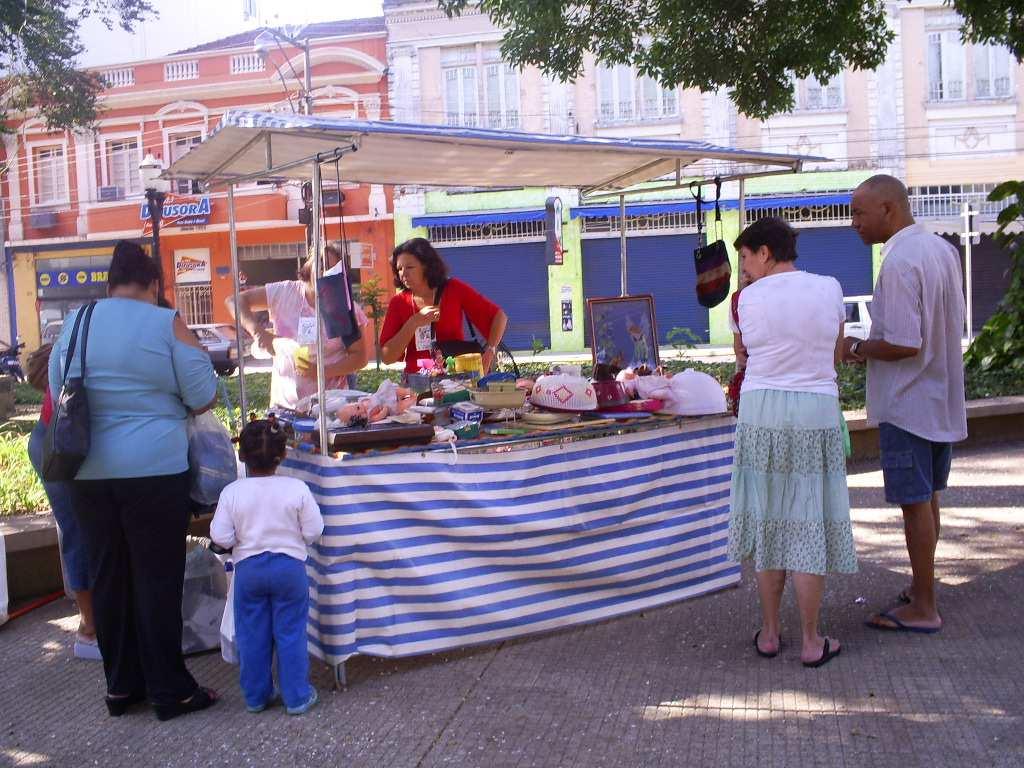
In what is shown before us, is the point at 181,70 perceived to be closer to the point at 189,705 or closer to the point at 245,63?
the point at 245,63

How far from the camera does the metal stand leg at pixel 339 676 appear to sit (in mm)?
4324

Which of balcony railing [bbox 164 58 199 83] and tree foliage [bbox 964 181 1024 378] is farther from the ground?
balcony railing [bbox 164 58 199 83]

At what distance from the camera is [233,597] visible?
412cm

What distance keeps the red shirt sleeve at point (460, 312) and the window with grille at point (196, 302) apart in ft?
78.3

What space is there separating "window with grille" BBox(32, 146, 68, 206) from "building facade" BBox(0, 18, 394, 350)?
0.03 metres

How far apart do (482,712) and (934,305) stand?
2474 mm

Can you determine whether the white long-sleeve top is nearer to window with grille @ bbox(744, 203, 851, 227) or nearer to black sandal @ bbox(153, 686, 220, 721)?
black sandal @ bbox(153, 686, 220, 721)

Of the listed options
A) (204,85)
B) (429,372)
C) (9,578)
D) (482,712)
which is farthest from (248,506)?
(204,85)

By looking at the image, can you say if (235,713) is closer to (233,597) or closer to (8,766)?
(233,597)

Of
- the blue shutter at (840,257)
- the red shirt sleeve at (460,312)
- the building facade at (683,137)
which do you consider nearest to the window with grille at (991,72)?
the building facade at (683,137)

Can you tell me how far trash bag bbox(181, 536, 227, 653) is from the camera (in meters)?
4.89

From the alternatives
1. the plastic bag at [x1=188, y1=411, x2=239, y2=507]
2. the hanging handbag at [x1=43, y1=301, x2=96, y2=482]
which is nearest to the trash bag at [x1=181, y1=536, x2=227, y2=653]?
the plastic bag at [x1=188, y1=411, x2=239, y2=507]

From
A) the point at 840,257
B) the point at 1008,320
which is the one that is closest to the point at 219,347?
the point at 840,257

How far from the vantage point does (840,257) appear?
26078 millimetres
